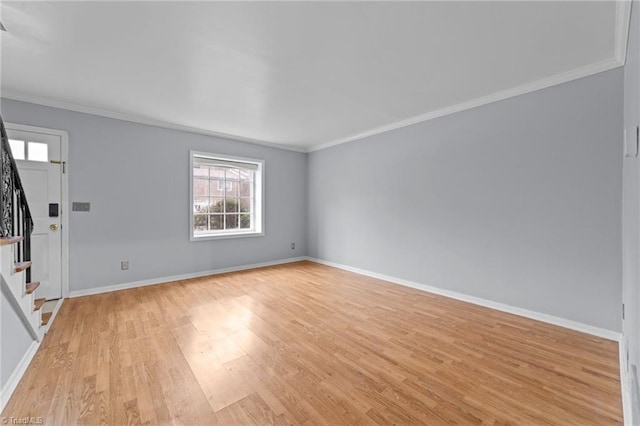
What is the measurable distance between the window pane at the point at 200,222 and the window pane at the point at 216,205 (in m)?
0.20

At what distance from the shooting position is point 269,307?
314 centimetres

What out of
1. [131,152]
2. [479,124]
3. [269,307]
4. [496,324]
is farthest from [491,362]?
[131,152]

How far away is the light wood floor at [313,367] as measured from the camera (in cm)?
153

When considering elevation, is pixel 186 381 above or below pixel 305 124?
below

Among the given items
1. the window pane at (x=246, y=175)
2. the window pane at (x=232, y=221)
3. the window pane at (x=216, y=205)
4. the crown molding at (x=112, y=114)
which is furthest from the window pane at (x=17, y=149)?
the window pane at (x=246, y=175)

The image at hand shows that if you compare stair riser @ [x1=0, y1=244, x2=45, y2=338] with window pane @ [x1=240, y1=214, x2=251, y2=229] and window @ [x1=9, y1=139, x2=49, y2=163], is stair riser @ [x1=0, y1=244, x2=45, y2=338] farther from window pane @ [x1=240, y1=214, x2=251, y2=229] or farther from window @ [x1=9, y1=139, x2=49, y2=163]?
window pane @ [x1=240, y1=214, x2=251, y2=229]

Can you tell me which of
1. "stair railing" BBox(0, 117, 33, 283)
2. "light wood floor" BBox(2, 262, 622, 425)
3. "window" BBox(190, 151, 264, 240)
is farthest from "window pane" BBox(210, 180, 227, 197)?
"stair railing" BBox(0, 117, 33, 283)

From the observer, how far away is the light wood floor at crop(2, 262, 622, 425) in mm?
1530

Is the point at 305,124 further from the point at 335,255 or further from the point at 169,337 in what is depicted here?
the point at 169,337

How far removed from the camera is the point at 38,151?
3.25 m

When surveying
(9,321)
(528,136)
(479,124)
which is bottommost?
(9,321)

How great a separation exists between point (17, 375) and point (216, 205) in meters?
3.40

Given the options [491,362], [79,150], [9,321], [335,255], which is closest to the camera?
[9,321]

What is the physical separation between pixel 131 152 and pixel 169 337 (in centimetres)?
282
